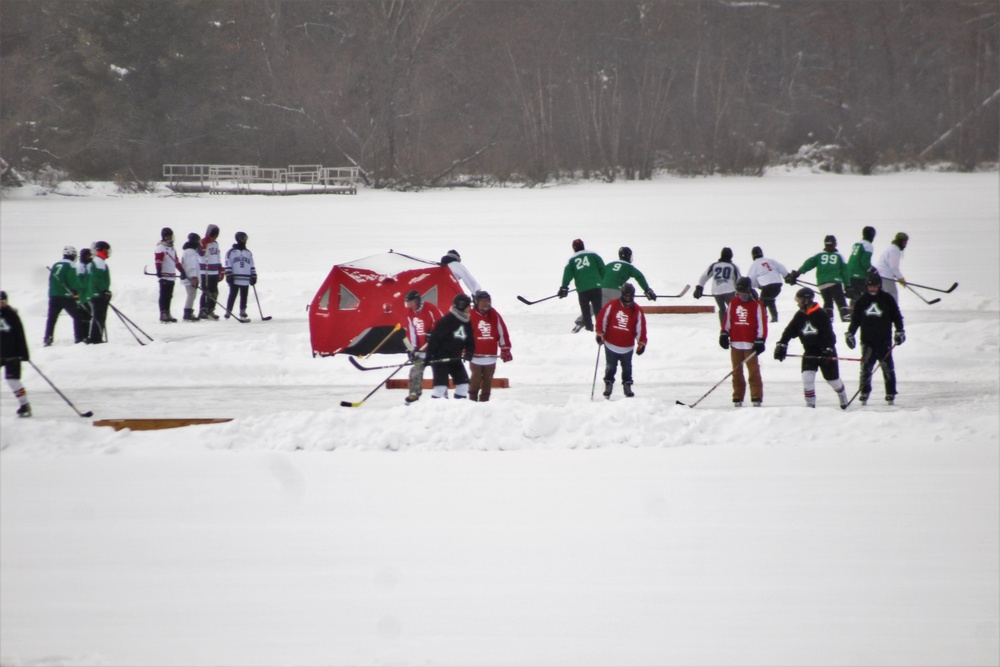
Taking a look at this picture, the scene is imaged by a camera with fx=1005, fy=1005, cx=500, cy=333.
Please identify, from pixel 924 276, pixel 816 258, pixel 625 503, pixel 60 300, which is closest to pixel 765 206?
pixel 924 276

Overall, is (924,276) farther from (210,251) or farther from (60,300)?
(60,300)

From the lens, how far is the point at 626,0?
61.6 meters

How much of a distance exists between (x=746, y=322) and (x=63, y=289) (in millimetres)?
8573

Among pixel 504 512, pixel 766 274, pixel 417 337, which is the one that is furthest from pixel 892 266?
pixel 504 512

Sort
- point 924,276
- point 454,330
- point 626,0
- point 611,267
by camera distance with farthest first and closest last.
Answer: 1. point 626,0
2. point 924,276
3. point 611,267
4. point 454,330

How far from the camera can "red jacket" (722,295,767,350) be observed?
9.68m

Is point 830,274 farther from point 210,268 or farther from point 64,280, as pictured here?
point 64,280

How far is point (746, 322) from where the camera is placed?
9.71 m

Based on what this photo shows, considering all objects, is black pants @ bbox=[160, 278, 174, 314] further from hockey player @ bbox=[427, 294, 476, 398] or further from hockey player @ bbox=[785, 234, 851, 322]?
hockey player @ bbox=[785, 234, 851, 322]

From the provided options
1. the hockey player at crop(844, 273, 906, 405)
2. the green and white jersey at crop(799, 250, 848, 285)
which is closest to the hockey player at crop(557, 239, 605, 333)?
the green and white jersey at crop(799, 250, 848, 285)

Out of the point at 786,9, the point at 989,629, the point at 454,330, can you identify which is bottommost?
the point at 989,629

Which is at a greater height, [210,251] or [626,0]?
[626,0]

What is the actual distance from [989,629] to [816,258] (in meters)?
8.20

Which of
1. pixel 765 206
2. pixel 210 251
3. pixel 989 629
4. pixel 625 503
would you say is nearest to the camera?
pixel 989 629
